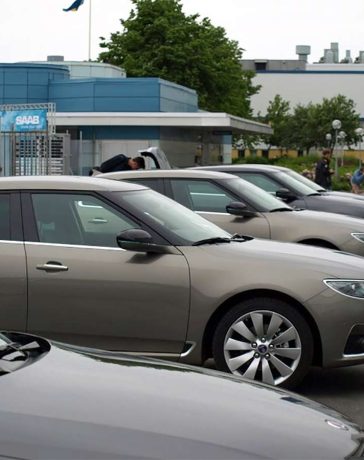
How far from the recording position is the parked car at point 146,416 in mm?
2836

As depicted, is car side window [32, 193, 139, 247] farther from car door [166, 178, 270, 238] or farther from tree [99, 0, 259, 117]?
tree [99, 0, 259, 117]

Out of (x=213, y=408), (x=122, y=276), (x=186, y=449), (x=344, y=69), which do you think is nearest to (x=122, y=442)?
(x=186, y=449)

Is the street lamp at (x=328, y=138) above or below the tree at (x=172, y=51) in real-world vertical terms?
below

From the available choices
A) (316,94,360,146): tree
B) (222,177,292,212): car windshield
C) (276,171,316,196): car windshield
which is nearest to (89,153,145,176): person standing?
(276,171,316,196): car windshield

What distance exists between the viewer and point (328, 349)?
6723mm

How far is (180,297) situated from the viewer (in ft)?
22.4

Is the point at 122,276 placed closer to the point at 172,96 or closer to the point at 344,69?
the point at 172,96

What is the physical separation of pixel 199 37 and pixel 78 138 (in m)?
20.2

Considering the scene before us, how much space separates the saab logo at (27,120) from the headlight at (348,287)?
17.3m

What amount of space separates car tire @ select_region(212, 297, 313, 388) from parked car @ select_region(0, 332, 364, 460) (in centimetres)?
298

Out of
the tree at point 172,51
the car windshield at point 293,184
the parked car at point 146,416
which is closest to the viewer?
the parked car at point 146,416

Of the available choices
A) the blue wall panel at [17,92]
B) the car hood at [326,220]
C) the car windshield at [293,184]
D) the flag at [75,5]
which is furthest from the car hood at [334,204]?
the flag at [75,5]

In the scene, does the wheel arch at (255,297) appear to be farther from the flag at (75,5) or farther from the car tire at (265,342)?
the flag at (75,5)

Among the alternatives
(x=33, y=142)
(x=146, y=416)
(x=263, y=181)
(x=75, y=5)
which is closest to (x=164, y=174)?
(x=263, y=181)
